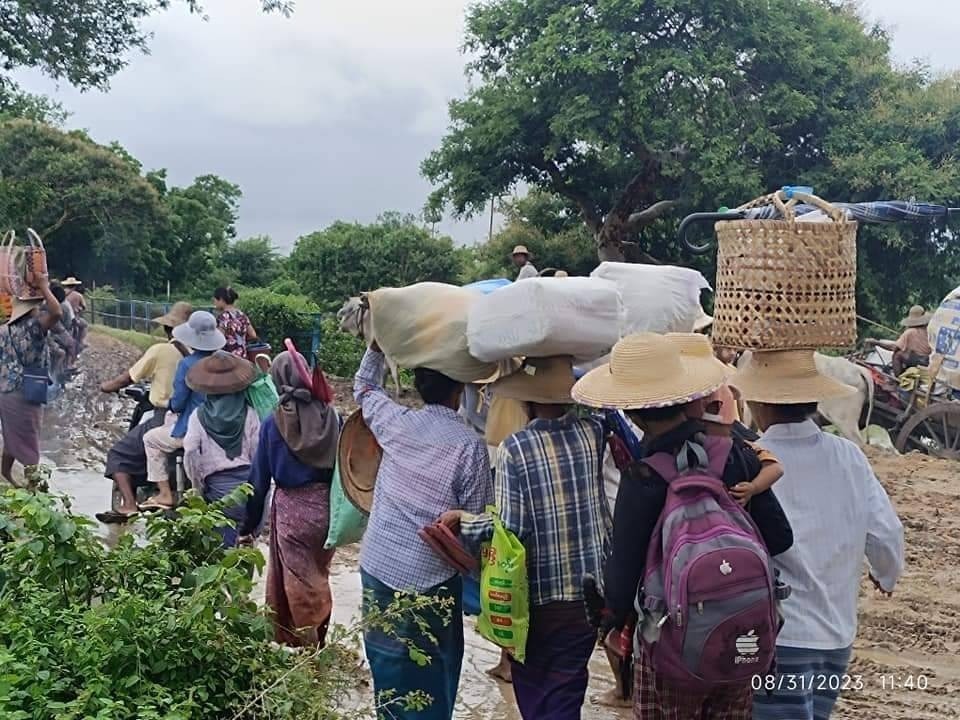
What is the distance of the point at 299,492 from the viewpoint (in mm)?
4289

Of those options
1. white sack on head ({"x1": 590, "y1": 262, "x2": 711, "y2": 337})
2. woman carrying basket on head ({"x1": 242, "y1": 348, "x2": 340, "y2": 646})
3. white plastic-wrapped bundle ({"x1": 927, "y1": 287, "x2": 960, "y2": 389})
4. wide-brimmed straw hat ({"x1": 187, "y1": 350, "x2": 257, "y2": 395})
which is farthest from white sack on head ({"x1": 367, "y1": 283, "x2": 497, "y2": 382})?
white plastic-wrapped bundle ({"x1": 927, "y1": 287, "x2": 960, "y2": 389})

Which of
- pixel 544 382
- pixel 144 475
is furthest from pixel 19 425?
pixel 544 382

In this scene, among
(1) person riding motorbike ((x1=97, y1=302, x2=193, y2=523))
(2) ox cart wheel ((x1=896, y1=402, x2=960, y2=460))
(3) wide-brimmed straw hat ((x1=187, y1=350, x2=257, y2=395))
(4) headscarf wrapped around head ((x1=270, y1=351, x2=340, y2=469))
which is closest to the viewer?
(4) headscarf wrapped around head ((x1=270, y1=351, x2=340, y2=469))

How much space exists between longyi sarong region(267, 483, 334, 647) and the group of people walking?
1005mm

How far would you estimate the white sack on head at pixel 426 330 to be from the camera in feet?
10.4

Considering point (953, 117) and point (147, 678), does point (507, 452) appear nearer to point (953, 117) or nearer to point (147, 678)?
point (147, 678)

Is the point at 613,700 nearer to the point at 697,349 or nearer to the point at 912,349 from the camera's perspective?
the point at 697,349

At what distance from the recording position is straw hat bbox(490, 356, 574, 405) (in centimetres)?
303

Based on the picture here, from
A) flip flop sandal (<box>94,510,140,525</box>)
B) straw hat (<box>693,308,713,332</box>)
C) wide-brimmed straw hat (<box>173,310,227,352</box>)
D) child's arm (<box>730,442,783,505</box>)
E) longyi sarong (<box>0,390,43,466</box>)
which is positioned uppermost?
straw hat (<box>693,308,713,332</box>)

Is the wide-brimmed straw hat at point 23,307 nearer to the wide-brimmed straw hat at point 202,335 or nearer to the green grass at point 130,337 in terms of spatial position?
the wide-brimmed straw hat at point 202,335

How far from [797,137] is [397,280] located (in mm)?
9334

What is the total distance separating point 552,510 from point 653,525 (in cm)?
50

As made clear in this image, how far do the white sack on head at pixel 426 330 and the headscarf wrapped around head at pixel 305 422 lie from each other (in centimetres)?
105

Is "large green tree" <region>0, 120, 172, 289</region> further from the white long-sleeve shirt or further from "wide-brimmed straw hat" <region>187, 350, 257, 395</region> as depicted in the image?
the white long-sleeve shirt
